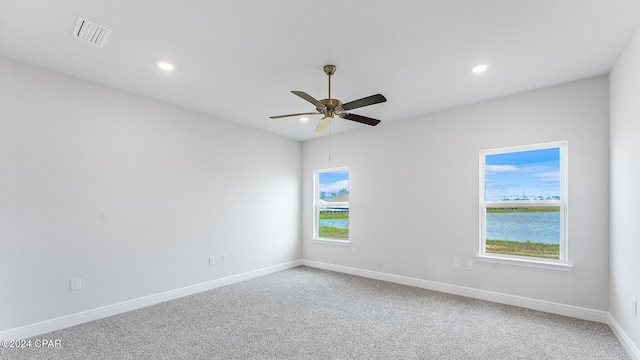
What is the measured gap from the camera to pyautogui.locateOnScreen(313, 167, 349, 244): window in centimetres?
560

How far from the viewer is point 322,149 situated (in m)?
5.83

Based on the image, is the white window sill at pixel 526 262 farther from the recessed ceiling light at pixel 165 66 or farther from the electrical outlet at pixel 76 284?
the electrical outlet at pixel 76 284

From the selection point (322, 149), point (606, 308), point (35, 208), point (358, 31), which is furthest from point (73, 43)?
point (606, 308)

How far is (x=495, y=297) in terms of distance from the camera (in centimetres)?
376

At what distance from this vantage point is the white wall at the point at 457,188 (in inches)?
126

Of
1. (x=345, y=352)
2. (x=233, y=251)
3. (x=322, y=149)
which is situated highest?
(x=322, y=149)

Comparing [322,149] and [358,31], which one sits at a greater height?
[358,31]

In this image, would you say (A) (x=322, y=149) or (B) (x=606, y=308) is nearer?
(B) (x=606, y=308)

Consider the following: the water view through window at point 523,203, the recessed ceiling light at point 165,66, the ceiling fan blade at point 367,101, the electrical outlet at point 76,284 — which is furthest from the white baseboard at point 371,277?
the ceiling fan blade at point 367,101

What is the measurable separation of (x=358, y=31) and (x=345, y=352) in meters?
2.70

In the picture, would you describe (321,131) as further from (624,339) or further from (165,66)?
(624,339)

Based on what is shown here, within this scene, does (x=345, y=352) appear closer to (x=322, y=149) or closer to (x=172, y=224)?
(x=172, y=224)

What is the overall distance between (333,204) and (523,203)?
3.10m

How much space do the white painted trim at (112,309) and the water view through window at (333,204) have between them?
1616 mm
